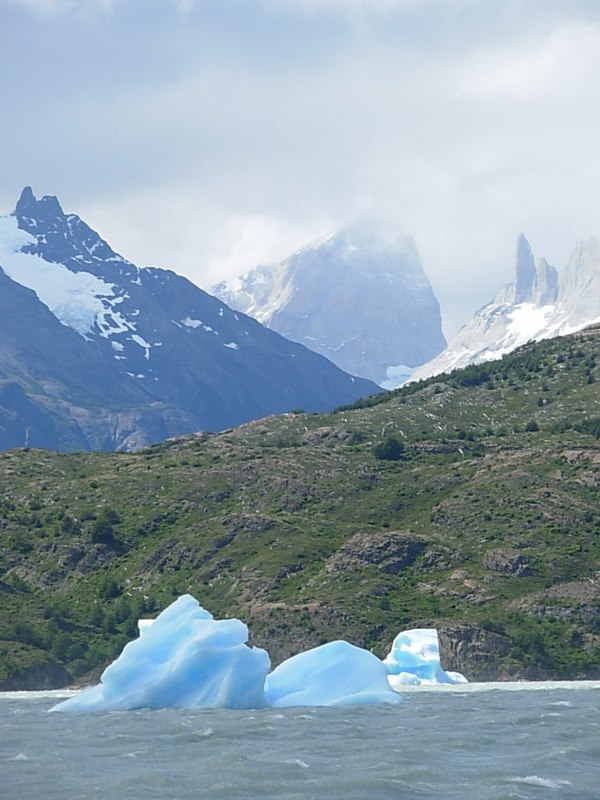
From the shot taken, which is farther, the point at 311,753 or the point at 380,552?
the point at 380,552

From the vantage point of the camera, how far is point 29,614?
511ft

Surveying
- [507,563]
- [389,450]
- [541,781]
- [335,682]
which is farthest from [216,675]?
[389,450]

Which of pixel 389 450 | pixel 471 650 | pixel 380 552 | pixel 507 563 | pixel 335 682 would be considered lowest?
pixel 335 682

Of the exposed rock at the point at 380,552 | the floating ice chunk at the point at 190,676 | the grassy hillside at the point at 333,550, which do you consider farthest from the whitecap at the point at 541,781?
the exposed rock at the point at 380,552

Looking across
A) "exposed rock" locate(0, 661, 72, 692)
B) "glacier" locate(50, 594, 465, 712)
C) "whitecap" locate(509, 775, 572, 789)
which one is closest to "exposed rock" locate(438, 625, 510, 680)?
"exposed rock" locate(0, 661, 72, 692)

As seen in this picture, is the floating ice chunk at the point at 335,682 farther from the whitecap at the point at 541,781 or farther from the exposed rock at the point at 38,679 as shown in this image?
the exposed rock at the point at 38,679

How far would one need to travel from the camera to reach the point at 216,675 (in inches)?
3359

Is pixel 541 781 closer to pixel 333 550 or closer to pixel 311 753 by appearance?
pixel 311 753

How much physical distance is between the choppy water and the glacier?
2478 mm

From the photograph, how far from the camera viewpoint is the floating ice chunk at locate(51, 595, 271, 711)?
84.0 metres

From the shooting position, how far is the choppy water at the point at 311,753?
52.0 meters

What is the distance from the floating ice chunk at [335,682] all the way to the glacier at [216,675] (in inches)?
2.3

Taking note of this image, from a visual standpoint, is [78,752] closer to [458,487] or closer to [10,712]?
[10,712]

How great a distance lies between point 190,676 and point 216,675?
1525 mm
